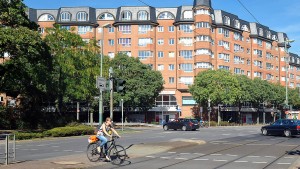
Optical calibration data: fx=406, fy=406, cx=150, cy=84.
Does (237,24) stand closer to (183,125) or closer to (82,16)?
(82,16)

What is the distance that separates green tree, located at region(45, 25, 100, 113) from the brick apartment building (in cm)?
3414

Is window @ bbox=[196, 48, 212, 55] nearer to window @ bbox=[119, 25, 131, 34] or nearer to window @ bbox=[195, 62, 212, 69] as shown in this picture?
window @ bbox=[195, 62, 212, 69]

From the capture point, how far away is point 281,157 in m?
16.9

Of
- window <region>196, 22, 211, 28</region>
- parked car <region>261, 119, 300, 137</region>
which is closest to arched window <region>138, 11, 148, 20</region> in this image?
window <region>196, 22, 211, 28</region>

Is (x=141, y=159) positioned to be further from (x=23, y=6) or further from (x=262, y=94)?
(x=262, y=94)

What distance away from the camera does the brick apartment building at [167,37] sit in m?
81.4

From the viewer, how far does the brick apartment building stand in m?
81.4

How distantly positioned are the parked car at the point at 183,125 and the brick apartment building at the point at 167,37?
108 feet

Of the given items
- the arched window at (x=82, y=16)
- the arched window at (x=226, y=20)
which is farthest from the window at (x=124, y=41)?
the arched window at (x=226, y=20)

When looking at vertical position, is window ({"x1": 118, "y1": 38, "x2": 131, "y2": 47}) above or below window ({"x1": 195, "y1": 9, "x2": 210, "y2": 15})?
below

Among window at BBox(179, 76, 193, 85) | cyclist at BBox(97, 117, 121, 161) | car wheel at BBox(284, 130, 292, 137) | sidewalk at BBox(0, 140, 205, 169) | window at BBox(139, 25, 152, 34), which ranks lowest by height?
car wheel at BBox(284, 130, 292, 137)

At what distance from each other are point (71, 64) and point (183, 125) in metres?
14.1

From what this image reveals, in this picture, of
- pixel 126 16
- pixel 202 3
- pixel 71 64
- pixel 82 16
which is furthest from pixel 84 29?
pixel 71 64

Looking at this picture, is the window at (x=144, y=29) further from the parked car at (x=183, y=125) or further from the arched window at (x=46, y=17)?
the parked car at (x=183, y=125)
